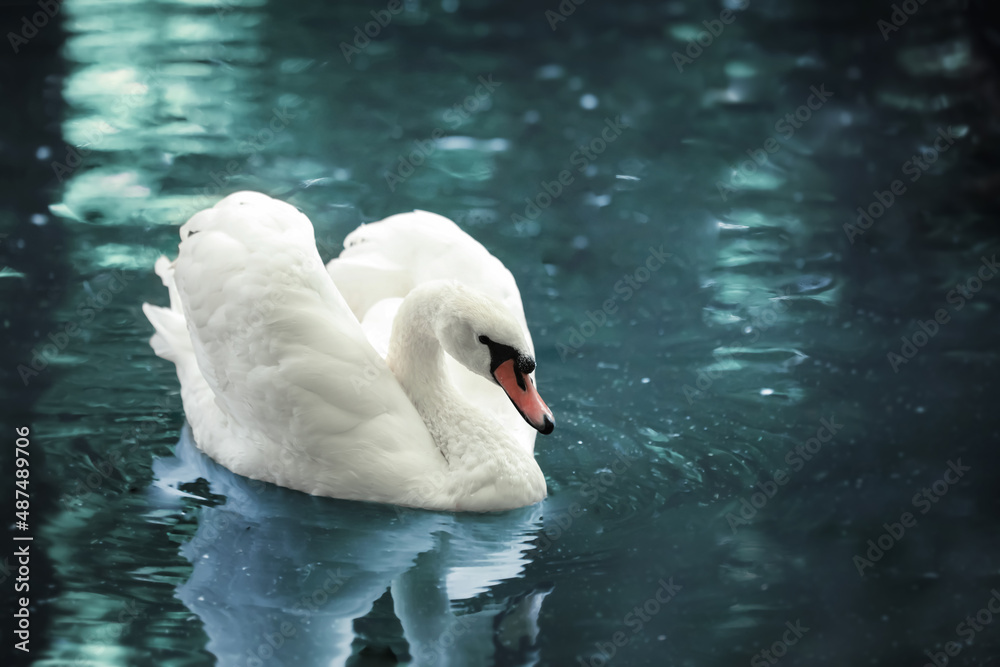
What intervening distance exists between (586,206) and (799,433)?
9.09ft

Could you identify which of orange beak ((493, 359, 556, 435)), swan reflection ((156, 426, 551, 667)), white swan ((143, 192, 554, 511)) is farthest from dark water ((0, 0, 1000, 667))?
orange beak ((493, 359, 556, 435))

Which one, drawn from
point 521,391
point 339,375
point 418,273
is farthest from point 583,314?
point 339,375

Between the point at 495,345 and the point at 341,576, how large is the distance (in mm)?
933

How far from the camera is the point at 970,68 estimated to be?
9.77 meters

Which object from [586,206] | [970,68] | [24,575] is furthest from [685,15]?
[24,575]

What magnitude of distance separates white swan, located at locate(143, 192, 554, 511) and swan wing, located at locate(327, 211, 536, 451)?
12 cm

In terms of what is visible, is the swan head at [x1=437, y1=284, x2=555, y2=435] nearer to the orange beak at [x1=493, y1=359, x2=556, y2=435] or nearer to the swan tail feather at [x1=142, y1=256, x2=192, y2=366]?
the orange beak at [x1=493, y1=359, x2=556, y2=435]

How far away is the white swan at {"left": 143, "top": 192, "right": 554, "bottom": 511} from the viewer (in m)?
4.35

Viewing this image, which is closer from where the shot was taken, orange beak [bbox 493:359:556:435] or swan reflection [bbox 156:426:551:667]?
swan reflection [bbox 156:426:551:667]

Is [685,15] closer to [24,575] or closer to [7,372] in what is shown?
[7,372]

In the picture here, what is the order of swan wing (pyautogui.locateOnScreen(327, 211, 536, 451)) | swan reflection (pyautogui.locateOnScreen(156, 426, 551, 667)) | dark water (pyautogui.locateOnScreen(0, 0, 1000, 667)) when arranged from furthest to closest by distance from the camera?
swan wing (pyautogui.locateOnScreen(327, 211, 536, 451)) → dark water (pyautogui.locateOnScreen(0, 0, 1000, 667)) → swan reflection (pyautogui.locateOnScreen(156, 426, 551, 667))

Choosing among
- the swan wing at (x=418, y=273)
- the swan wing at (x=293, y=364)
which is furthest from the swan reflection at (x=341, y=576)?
the swan wing at (x=418, y=273)

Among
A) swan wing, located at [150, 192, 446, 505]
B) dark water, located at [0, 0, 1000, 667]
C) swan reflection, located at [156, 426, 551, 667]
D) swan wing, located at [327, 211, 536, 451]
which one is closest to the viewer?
swan reflection, located at [156, 426, 551, 667]

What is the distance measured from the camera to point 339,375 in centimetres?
436
